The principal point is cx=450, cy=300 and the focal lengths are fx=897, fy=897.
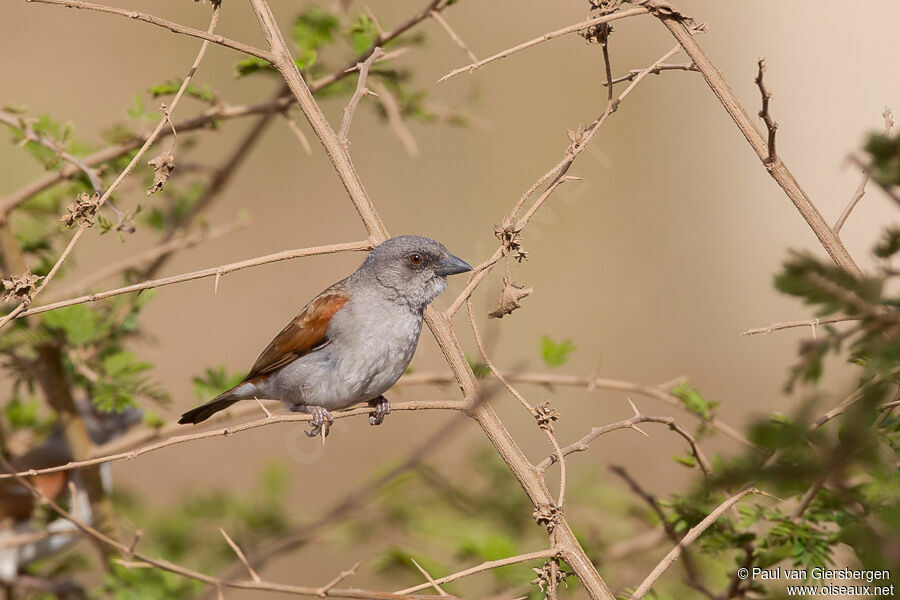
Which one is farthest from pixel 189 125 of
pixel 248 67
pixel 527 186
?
pixel 527 186

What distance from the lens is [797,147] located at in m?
10.3

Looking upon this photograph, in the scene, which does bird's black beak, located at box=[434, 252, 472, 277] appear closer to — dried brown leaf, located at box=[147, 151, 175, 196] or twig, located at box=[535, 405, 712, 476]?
twig, located at box=[535, 405, 712, 476]

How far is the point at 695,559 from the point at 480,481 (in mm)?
1267

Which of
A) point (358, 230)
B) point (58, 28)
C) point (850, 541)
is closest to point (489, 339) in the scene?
point (850, 541)

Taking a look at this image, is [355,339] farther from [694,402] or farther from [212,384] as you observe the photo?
[694,402]

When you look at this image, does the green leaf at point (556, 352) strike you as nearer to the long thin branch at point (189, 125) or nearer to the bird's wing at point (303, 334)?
the bird's wing at point (303, 334)

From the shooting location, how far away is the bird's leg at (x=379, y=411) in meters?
2.65

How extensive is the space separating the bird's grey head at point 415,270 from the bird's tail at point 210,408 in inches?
29.6

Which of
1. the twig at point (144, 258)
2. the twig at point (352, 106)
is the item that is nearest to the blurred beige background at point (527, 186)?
the twig at point (144, 258)

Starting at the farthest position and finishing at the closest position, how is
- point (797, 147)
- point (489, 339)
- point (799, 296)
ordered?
point (797, 147)
point (489, 339)
point (799, 296)

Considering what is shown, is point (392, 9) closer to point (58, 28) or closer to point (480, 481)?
point (58, 28)

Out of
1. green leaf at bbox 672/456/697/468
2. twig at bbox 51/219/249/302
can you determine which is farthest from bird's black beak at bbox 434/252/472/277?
green leaf at bbox 672/456/697/468

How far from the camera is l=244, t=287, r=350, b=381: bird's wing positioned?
369cm

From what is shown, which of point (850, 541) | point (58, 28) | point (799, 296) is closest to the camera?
point (799, 296)
